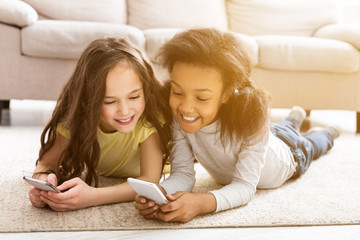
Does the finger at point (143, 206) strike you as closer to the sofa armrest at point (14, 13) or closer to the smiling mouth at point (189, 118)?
the smiling mouth at point (189, 118)

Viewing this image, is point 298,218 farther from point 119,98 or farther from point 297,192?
point 119,98

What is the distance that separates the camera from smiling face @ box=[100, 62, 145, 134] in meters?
1.09

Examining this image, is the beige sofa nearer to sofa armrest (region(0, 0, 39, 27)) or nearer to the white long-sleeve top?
sofa armrest (region(0, 0, 39, 27))

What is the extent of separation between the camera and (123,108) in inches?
42.8

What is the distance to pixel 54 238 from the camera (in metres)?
0.86

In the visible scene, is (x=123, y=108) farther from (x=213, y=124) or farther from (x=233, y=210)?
(x=233, y=210)

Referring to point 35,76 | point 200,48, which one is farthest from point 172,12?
point 200,48

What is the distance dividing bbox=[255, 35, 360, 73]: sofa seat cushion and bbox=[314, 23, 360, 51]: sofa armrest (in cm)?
6

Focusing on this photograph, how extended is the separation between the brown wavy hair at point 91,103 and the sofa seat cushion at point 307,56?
1.25 metres

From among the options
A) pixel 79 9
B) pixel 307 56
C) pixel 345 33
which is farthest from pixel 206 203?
pixel 79 9

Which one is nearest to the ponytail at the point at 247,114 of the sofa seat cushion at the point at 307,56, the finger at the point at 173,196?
the finger at the point at 173,196

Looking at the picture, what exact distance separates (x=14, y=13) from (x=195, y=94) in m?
1.40

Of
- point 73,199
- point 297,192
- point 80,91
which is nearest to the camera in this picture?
point 73,199

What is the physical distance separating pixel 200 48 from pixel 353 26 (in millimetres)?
1805
